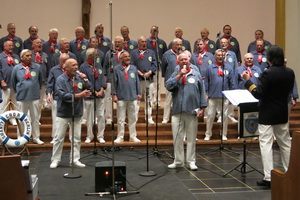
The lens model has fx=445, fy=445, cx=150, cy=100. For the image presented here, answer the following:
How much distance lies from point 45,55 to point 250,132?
185 inches

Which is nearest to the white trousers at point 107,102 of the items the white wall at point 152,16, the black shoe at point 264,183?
the white wall at point 152,16

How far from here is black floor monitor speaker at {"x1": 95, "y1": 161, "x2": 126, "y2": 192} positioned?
18.1 feet

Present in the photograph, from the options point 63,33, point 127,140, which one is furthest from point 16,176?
point 63,33

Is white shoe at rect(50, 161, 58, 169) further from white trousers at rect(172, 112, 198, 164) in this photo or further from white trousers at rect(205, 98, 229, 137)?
white trousers at rect(205, 98, 229, 137)

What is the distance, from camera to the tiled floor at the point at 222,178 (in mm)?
5566

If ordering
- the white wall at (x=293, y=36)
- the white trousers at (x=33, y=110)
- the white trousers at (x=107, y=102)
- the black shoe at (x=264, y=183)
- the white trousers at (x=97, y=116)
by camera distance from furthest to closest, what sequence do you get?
1. the white wall at (x=293, y=36)
2. the white trousers at (x=107, y=102)
3. the white trousers at (x=97, y=116)
4. the white trousers at (x=33, y=110)
5. the black shoe at (x=264, y=183)

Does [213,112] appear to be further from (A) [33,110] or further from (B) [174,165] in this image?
(A) [33,110]

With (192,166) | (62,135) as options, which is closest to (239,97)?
(192,166)

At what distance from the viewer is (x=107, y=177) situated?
555 centimetres

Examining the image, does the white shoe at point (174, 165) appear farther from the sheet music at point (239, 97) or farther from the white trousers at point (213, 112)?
the white trousers at point (213, 112)

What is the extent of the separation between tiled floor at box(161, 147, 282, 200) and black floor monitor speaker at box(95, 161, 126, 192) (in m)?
0.92

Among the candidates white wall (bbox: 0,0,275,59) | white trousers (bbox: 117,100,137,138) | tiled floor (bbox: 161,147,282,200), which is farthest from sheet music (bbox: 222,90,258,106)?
white wall (bbox: 0,0,275,59)

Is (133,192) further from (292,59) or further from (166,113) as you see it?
(292,59)

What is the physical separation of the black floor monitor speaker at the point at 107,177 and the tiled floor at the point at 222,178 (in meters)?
0.92
